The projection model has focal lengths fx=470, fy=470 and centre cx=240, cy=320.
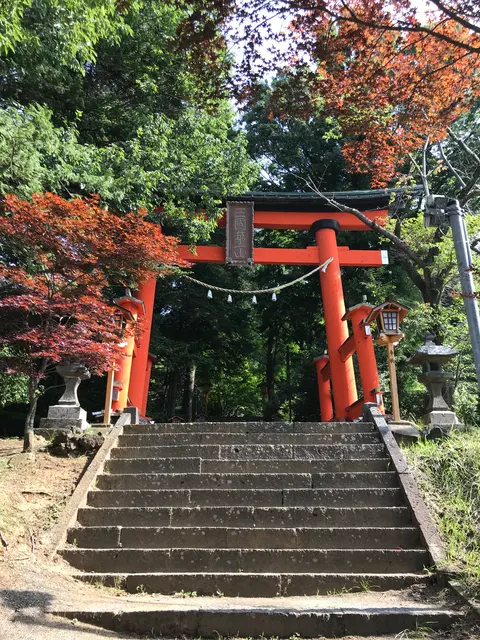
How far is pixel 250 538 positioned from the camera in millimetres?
4129

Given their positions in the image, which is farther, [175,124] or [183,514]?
[175,124]

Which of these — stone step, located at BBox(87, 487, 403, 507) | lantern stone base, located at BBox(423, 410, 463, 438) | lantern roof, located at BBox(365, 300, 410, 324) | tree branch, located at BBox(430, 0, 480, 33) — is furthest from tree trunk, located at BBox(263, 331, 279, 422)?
tree branch, located at BBox(430, 0, 480, 33)

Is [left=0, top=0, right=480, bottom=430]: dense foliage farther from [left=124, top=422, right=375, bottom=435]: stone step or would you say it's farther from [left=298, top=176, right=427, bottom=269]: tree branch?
[left=124, top=422, right=375, bottom=435]: stone step

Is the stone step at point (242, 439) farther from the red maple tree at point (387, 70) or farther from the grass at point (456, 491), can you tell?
the red maple tree at point (387, 70)

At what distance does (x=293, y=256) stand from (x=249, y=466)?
7.16 metres

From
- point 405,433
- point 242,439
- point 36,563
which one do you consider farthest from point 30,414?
point 405,433

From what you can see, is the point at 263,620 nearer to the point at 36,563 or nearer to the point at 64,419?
the point at 36,563

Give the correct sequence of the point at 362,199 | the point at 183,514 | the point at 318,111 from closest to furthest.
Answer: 1. the point at 183,514
2. the point at 318,111
3. the point at 362,199

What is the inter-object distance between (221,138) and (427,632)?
1051 centimetres

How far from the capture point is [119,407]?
8047 mm

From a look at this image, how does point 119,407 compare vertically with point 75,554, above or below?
above

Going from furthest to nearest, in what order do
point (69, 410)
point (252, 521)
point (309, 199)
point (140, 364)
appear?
point (309, 199) < point (140, 364) < point (69, 410) < point (252, 521)

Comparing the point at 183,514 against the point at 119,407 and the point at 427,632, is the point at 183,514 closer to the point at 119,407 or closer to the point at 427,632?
the point at 427,632

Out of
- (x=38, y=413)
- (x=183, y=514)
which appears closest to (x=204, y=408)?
(x=38, y=413)
